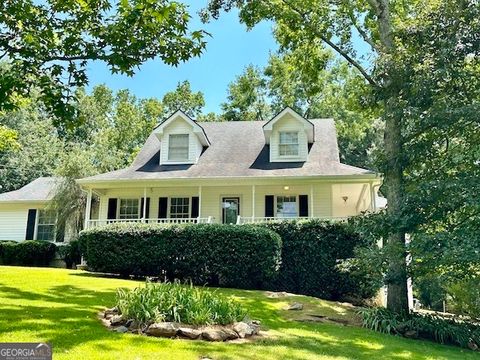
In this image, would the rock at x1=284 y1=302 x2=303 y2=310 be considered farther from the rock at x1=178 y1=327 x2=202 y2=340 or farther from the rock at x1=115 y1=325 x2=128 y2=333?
the rock at x1=115 y1=325 x2=128 y2=333

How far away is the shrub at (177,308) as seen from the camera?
732 centimetres

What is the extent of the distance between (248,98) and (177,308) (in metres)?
29.2

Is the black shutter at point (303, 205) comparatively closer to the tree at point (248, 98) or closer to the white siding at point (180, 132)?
the white siding at point (180, 132)

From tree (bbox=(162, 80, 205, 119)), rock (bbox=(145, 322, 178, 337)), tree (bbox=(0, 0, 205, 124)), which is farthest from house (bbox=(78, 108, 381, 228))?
tree (bbox=(162, 80, 205, 119))

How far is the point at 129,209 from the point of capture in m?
19.6

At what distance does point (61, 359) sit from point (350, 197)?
55.4 feet

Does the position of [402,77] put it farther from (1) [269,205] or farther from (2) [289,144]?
(1) [269,205]

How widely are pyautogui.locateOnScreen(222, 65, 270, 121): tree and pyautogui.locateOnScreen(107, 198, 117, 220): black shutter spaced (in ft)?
57.4

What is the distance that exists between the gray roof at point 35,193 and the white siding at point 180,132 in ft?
22.1

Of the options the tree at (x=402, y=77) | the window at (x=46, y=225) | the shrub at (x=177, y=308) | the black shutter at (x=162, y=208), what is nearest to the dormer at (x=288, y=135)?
the tree at (x=402, y=77)

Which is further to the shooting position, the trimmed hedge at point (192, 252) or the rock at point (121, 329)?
the trimmed hedge at point (192, 252)

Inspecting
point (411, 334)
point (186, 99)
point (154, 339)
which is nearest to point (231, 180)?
point (411, 334)

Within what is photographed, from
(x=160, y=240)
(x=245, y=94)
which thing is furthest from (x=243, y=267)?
(x=245, y=94)

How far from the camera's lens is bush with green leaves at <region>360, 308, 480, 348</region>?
9852 millimetres
